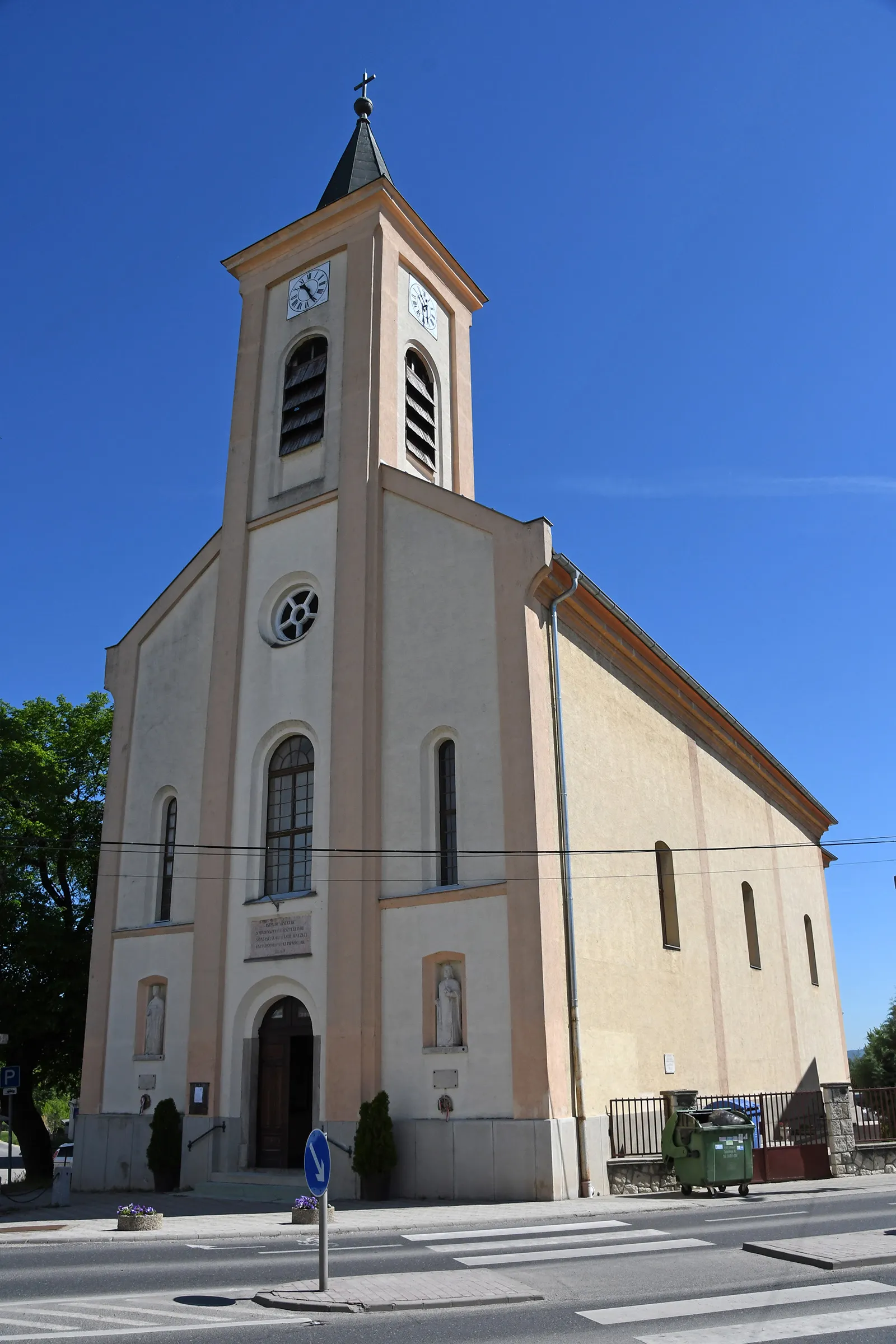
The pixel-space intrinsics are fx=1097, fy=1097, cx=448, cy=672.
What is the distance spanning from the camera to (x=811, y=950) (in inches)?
1326

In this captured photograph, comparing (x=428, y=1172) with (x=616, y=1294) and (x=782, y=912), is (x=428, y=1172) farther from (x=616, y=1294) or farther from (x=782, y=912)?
(x=782, y=912)

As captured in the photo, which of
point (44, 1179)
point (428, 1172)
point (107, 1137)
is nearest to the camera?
point (428, 1172)

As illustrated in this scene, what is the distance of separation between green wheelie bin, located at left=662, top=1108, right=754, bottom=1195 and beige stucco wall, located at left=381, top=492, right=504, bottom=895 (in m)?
4.52

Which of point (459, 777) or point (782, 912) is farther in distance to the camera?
point (782, 912)

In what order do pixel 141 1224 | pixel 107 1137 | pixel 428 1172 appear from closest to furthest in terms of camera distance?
1. pixel 141 1224
2. pixel 428 1172
3. pixel 107 1137

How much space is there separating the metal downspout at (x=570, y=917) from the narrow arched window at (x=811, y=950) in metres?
18.3

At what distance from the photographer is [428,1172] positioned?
16.2 meters

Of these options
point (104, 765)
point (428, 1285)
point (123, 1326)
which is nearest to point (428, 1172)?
point (428, 1285)

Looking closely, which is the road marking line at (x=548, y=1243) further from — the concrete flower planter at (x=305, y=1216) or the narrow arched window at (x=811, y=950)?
the narrow arched window at (x=811, y=950)

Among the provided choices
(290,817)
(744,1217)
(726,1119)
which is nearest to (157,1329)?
(744,1217)

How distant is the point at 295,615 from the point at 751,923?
1428 centimetres

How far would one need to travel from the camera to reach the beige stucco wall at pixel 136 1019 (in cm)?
1980

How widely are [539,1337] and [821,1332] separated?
1.74 meters

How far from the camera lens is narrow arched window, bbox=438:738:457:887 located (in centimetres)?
1802
